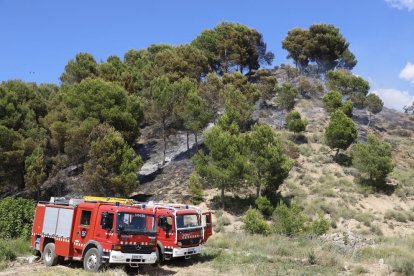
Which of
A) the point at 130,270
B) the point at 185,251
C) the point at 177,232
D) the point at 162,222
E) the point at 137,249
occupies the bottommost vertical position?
the point at 130,270

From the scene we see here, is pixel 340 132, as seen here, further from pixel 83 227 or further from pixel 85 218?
pixel 83 227

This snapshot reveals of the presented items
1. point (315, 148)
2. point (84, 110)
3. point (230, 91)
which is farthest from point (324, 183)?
point (84, 110)

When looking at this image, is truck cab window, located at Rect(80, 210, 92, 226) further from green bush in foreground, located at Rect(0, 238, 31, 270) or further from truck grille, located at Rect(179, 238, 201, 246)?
truck grille, located at Rect(179, 238, 201, 246)

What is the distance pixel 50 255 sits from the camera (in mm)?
16750

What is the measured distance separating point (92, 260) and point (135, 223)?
6.43ft

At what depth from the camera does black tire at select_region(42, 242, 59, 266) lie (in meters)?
16.5

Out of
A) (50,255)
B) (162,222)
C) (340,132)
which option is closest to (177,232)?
(162,222)

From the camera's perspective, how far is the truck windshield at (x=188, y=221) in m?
17.8

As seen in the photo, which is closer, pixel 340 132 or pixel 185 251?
pixel 185 251

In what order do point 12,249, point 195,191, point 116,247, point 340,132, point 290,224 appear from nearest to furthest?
point 116,247
point 12,249
point 290,224
point 195,191
point 340,132

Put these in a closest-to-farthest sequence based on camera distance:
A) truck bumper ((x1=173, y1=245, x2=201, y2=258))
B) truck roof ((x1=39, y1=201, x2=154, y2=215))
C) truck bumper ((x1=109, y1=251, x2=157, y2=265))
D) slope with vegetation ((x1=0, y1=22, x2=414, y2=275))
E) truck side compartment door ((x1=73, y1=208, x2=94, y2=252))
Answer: truck bumper ((x1=109, y1=251, x2=157, y2=265)), truck roof ((x1=39, y1=201, x2=154, y2=215)), truck side compartment door ((x1=73, y1=208, x2=94, y2=252)), truck bumper ((x1=173, y1=245, x2=201, y2=258)), slope with vegetation ((x1=0, y1=22, x2=414, y2=275))

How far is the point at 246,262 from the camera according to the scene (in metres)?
17.0

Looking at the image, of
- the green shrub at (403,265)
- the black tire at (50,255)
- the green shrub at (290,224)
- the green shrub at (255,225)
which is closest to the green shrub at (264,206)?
the green shrub at (255,225)

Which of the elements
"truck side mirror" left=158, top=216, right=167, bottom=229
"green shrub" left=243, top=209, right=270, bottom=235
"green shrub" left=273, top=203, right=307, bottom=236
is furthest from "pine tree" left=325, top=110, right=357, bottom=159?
"truck side mirror" left=158, top=216, right=167, bottom=229
